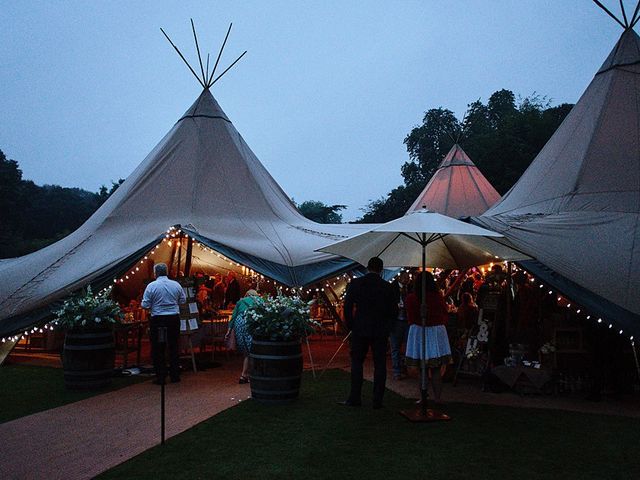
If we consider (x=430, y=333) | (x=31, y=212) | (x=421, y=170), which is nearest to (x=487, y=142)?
(x=421, y=170)

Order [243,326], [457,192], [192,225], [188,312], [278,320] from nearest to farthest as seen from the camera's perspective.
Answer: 1. [278,320]
2. [243,326]
3. [188,312]
4. [192,225]
5. [457,192]

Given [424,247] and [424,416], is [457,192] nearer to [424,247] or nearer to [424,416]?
[424,247]

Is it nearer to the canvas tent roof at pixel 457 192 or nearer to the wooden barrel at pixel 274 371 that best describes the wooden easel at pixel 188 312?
the wooden barrel at pixel 274 371

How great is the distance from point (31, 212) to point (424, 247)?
35.7 meters

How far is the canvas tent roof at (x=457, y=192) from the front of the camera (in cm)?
1466

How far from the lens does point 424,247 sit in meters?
5.67

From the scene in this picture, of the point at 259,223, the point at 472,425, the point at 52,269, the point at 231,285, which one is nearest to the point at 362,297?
the point at 472,425

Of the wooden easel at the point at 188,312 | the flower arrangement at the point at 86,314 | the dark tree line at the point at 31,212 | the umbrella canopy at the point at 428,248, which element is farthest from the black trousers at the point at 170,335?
the dark tree line at the point at 31,212

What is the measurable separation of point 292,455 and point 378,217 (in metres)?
29.7

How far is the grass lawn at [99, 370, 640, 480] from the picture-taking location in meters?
3.88

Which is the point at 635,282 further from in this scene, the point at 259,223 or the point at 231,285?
the point at 231,285

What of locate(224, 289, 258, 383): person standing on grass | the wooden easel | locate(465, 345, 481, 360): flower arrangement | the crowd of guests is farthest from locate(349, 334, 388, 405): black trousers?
the crowd of guests

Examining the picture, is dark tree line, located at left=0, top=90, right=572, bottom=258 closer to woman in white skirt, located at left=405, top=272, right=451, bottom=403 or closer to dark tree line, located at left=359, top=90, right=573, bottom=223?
dark tree line, located at left=359, top=90, right=573, bottom=223

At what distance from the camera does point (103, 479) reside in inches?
145
